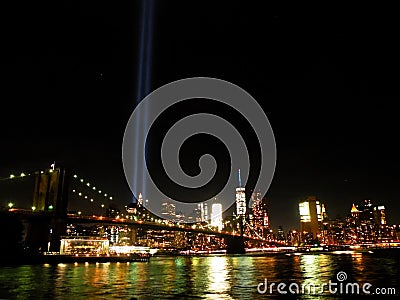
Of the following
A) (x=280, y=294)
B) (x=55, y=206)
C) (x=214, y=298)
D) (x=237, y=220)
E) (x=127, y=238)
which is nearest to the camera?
(x=214, y=298)

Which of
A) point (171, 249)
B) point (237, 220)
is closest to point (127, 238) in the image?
point (171, 249)

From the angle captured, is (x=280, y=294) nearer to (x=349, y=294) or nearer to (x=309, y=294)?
(x=309, y=294)

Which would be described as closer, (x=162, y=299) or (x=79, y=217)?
(x=162, y=299)

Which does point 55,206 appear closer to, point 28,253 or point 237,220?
point 28,253

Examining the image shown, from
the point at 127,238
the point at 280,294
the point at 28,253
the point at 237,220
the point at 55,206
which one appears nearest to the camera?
the point at 280,294

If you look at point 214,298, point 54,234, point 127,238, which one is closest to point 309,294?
point 214,298

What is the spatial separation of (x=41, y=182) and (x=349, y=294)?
2537 inches

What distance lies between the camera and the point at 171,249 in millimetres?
134375

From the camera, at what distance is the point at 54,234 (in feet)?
189

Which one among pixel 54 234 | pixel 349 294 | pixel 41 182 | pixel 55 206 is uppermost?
pixel 41 182

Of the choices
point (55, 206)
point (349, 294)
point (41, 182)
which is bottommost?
point (349, 294)

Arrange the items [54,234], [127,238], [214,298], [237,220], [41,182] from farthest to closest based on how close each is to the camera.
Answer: [237,220]
[127,238]
[41,182]
[54,234]
[214,298]

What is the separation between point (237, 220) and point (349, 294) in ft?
387

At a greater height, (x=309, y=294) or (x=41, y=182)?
(x=41, y=182)
